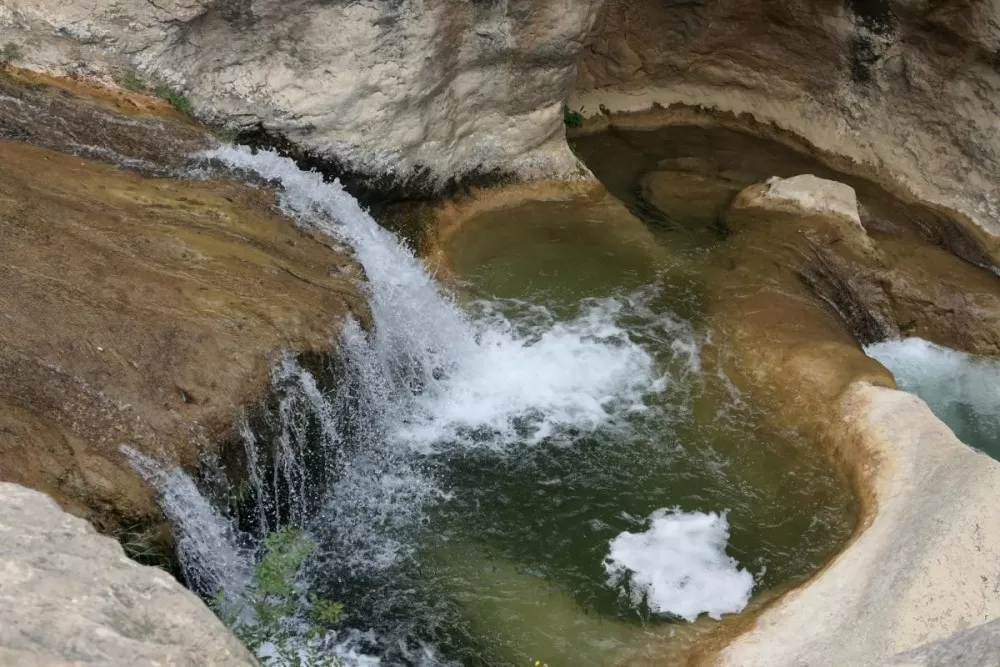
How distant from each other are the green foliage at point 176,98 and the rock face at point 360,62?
62 mm

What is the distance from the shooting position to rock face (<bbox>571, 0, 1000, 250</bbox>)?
8969 millimetres

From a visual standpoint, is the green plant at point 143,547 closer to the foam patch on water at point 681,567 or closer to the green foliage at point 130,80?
the foam patch on water at point 681,567

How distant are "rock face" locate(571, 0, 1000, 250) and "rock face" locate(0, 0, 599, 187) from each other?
6.85 feet

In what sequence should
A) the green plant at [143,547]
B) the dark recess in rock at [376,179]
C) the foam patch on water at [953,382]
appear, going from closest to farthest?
the green plant at [143,547] < the dark recess in rock at [376,179] < the foam patch on water at [953,382]

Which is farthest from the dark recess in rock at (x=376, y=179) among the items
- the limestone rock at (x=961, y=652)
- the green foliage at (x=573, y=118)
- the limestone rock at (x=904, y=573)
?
the limestone rock at (x=961, y=652)

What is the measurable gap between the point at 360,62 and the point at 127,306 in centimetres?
289

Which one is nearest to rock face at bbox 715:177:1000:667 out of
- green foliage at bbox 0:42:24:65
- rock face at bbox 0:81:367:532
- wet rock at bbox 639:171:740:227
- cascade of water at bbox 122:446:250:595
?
wet rock at bbox 639:171:740:227

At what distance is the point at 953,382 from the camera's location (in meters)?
7.80

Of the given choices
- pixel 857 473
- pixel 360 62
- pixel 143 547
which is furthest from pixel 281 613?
pixel 360 62

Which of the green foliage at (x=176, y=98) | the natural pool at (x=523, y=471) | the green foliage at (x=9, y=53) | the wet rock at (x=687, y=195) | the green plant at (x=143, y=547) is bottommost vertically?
the natural pool at (x=523, y=471)

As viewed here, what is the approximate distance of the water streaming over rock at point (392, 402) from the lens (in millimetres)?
5129

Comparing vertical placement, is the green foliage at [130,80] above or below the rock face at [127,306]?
above

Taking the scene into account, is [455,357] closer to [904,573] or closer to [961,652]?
[904,573]

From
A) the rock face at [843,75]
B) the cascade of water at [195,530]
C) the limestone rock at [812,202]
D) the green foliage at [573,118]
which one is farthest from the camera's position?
the green foliage at [573,118]
